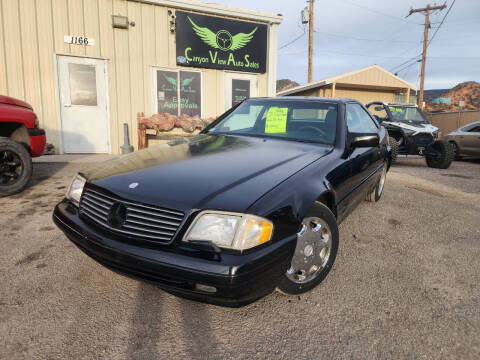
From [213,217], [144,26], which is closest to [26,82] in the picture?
→ [144,26]

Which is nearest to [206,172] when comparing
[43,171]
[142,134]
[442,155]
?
[43,171]

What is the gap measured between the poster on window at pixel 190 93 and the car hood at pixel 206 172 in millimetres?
6329

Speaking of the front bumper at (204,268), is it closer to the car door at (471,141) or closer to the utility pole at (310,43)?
the car door at (471,141)

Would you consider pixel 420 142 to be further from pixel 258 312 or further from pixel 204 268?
pixel 204 268

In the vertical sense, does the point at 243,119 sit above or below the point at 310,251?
above

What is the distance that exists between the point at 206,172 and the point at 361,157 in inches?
68.0

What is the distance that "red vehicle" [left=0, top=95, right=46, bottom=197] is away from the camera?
13.7ft

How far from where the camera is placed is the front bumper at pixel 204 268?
1517 mm

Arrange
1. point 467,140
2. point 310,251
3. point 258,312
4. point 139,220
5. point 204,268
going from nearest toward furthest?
point 204,268 < point 139,220 < point 258,312 < point 310,251 < point 467,140

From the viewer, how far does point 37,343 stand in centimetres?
166

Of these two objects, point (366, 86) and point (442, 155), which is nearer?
point (442, 155)

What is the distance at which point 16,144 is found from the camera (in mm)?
4230

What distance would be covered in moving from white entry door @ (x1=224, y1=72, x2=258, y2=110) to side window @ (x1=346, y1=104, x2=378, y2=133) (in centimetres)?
565

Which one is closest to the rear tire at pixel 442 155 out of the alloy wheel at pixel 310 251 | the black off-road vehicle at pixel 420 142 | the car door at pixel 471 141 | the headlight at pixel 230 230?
the black off-road vehicle at pixel 420 142
